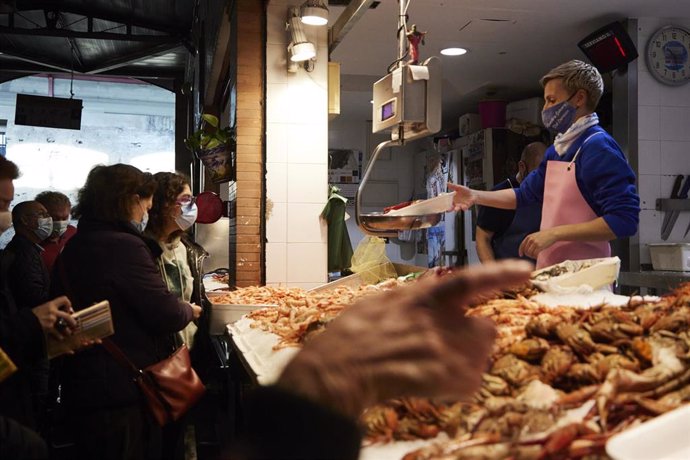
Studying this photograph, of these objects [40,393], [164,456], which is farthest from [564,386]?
[40,393]

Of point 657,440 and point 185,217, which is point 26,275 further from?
point 657,440

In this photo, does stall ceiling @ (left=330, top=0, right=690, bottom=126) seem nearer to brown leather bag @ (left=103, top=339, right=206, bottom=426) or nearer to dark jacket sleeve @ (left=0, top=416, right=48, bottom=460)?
brown leather bag @ (left=103, top=339, right=206, bottom=426)

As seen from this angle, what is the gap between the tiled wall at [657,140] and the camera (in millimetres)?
5906

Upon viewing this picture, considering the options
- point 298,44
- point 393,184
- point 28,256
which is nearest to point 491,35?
point 298,44

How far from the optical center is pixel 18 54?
1087 cm

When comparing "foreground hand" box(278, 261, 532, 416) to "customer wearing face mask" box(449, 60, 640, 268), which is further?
"customer wearing face mask" box(449, 60, 640, 268)

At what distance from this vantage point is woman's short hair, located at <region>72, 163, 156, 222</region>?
3.14m

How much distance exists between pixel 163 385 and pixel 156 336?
0.92 feet

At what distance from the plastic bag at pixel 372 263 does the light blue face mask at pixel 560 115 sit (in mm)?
1613

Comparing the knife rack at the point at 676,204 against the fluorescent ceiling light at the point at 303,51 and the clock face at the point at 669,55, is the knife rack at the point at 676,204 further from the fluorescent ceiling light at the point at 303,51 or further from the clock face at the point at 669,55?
the fluorescent ceiling light at the point at 303,51

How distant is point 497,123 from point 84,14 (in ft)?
21.0

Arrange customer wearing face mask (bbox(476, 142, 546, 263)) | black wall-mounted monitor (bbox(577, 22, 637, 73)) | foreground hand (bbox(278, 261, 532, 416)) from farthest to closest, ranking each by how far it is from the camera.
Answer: black wall-mounted monitor (bbox(577, 22, 637, 73)) → customer wearing face mask (bbox(476, 142, 546, 263)) → foreground hand (bbox(278, 261, 532, 416))

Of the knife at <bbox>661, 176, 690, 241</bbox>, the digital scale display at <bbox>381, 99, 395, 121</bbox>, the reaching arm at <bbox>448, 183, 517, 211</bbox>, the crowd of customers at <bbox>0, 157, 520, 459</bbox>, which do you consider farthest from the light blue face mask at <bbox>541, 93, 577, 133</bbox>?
the knife at <bbox>661, 176, 690, 241</bbox>

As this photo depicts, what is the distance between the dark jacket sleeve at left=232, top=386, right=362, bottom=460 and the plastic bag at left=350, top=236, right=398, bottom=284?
142 inches
